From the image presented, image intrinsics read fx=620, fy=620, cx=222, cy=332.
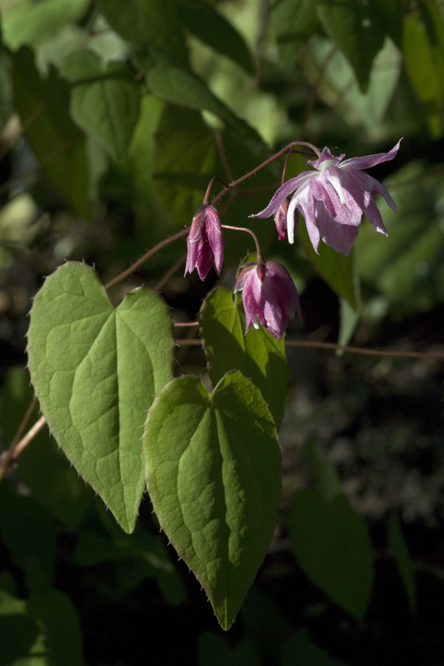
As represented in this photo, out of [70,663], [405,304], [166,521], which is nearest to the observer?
[166,521]

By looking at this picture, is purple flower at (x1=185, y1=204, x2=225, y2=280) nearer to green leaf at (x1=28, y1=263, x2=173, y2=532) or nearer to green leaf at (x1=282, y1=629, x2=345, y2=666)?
green leaf at (x1=28, y1=263, x2=173, y2=532)

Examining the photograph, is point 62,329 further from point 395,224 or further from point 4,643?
point 395,224

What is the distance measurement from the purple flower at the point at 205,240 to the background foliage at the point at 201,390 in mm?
57

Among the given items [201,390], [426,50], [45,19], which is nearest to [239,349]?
[201,390]

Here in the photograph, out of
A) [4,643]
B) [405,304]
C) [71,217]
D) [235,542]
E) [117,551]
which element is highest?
[235,542]

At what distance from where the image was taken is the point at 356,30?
35.8 inches

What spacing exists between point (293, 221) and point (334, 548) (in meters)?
0.72

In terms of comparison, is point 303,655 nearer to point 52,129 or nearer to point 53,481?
point 53,481

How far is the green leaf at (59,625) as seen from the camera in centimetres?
89

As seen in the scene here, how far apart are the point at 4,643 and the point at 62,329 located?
0.53m

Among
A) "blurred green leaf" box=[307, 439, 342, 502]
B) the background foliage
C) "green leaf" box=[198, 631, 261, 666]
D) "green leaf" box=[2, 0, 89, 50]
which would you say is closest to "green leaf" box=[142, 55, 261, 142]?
the background foliage

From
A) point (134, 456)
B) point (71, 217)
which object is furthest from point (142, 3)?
point (71, 217)

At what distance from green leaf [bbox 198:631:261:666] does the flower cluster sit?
584 mm

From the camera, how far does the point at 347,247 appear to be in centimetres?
64
